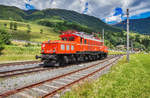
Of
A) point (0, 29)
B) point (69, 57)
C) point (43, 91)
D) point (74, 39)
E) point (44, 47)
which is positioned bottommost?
point (43, 91)

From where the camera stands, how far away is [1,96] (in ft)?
18.7

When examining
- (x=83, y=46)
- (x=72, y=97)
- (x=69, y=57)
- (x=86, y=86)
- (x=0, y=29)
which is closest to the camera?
(x=72, y=97)

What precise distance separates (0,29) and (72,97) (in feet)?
158

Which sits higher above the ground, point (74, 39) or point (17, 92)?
point (74, 39)

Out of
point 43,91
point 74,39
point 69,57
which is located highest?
point 74,39

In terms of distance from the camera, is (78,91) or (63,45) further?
(63,45)

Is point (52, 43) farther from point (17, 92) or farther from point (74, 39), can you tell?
point (17, 92)

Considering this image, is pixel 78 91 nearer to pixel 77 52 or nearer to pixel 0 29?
pixel 77 52

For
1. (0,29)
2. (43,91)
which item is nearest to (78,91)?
(43,91)

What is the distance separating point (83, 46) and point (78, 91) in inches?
501

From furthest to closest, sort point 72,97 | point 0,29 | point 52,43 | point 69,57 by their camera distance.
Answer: point 0,29
point 69,57
point 52,43
point 72,97

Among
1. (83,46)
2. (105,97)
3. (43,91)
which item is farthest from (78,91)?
(83,46)

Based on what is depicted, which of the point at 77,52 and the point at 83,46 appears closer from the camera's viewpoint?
the point at 77,52

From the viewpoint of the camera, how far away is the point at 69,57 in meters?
16.6
